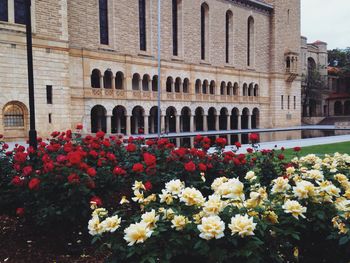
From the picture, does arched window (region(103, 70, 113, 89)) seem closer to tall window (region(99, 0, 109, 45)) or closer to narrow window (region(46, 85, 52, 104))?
tall window (region(99, 0, 109, 45))

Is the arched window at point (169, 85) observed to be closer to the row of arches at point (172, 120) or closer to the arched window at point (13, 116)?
the row of arches at point (172, 120)

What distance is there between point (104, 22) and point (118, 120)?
8.67 m

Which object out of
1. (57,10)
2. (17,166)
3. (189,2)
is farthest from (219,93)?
(17,166)

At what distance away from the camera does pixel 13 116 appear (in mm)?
22969

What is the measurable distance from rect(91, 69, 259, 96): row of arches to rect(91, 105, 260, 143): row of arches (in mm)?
2027

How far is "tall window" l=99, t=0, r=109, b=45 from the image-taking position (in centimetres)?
2962

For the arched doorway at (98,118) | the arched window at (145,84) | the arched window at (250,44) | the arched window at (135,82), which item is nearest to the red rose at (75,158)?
the arched doorway at (98,118)

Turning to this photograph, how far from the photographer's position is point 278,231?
2877mm

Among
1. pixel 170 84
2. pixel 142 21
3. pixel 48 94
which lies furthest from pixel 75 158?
pixel 170 84

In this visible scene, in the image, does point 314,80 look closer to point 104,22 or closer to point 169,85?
point 169,85

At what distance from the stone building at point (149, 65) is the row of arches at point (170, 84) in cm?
11

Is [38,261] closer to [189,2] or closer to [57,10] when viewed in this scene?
[57,10]

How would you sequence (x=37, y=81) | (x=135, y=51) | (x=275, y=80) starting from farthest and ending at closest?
(x=275, y=80) → (x=135, y=51) → (x=37, y=81)

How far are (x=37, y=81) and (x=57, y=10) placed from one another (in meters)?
5.24
